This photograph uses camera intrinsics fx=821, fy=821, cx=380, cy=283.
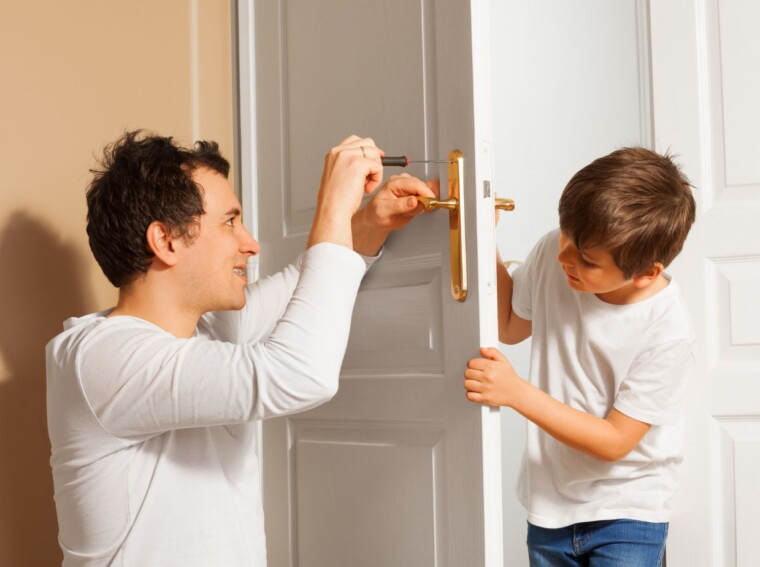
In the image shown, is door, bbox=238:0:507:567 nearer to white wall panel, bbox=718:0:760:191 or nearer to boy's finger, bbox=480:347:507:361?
boy's finger, bbox=480:347:507:361

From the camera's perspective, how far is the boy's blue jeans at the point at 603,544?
1.58m

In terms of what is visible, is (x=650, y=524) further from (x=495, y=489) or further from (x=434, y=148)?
(x=434, y=148)

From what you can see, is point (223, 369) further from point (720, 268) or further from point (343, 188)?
point (720, 268)

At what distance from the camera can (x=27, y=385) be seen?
146cm

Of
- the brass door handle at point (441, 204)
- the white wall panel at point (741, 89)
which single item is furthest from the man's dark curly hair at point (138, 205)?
the white wall panel at point (741, 89)

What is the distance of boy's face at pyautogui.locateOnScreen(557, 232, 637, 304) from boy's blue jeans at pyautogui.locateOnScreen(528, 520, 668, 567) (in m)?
0.46

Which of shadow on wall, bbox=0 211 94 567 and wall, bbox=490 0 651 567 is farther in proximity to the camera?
wall, bbox=490 0 651 567

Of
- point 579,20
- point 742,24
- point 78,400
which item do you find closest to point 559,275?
point 742,24

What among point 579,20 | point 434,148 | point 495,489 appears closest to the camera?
point 495,489

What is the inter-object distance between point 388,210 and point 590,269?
38 centimetres

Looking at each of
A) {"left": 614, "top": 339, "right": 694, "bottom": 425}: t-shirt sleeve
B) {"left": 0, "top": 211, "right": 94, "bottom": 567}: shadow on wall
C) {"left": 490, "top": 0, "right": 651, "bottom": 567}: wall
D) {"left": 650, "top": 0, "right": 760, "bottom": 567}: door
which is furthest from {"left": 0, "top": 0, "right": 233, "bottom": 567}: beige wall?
{"left": 490, "top": 0, "right": 651, "bottom": 567}: wall

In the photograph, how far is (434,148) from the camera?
4.46 ft

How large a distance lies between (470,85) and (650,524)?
3.06 feet

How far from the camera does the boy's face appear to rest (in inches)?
57.2
